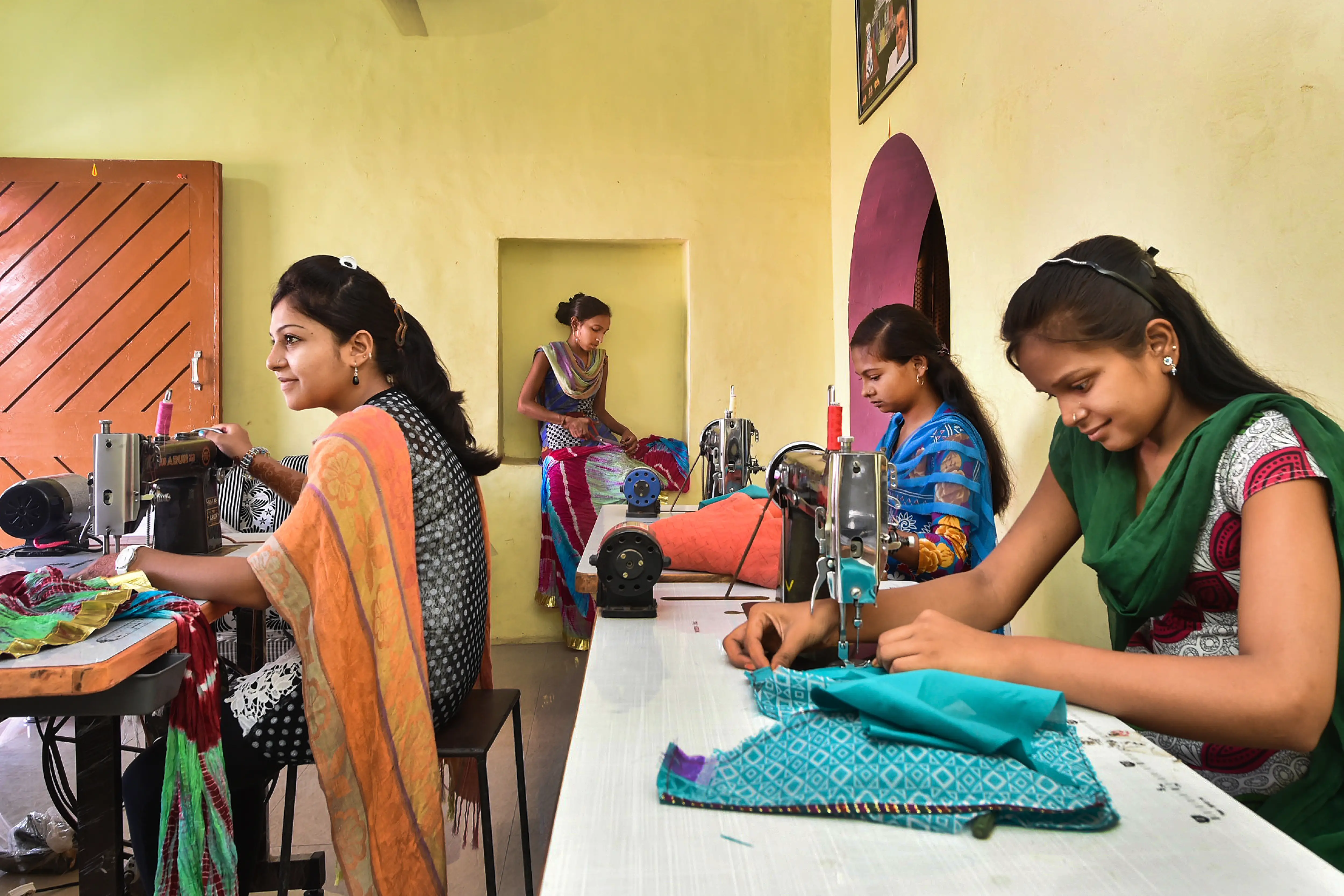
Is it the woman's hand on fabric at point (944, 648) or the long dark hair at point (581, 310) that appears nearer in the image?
the woman's hand on fabric at point (944, 648)

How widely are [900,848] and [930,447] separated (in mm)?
1474

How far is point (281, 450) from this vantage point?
14.3 ft

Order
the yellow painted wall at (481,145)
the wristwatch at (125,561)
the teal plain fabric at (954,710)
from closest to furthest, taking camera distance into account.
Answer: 1. the teal plain fabric at (954,710)
2. the wristwatch at (125,561)
3. the yellow painted wall at (481,145)

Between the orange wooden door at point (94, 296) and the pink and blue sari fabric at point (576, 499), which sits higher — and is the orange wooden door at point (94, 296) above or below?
above

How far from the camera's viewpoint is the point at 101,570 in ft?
5.05

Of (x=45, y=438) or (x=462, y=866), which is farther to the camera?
(x=45, y=438)

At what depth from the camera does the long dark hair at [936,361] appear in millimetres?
2178

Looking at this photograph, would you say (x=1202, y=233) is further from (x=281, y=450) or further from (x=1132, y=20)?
(x=281, y=450)

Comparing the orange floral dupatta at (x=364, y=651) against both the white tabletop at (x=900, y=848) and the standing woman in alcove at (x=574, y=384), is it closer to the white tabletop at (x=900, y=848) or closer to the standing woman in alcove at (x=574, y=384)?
the white tabletop at (x=900, y=848)

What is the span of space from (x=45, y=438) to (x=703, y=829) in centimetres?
452

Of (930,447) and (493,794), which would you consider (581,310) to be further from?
(930,447)

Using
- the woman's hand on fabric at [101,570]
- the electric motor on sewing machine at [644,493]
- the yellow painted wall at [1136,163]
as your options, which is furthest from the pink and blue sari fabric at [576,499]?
the woman's hand on fabric at [101,570]

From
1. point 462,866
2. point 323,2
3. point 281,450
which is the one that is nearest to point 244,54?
point 323,2

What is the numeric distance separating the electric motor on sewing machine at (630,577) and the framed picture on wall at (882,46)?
2.63 metres
